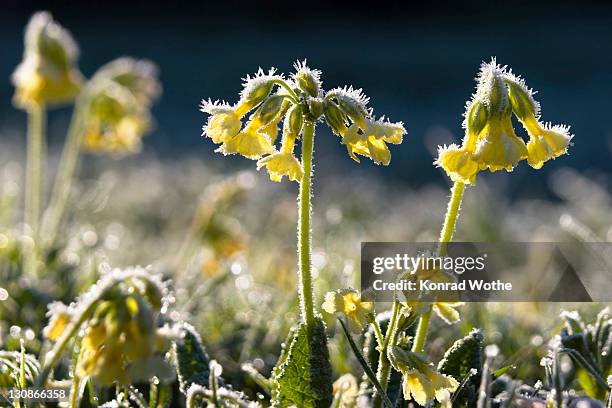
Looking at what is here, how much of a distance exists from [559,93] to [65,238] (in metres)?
7.48

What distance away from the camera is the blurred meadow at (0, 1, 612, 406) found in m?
2.46

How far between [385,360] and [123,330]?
49 cm

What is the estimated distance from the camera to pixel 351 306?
156 centimetres

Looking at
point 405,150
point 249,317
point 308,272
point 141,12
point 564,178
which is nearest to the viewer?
point 308,272

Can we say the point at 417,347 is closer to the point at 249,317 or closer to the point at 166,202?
the point at 249,317

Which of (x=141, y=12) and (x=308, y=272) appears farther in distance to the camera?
(x=141, y=12)

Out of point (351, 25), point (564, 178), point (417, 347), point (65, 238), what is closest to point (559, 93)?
point (564, 178)

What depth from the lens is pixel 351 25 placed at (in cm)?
1384

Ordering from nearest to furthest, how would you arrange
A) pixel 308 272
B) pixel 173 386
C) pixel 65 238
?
pixel 308 272 → pixel 173 386 → pixel 65 238

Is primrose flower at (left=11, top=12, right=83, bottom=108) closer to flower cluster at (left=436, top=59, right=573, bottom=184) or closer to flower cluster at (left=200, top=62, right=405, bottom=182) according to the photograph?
flower cluster at (left=200, top=62, right=405, bottom=182)

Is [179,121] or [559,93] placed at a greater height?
[559,93]

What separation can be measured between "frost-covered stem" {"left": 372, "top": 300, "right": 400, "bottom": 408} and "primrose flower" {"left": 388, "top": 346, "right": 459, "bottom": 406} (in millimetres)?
57

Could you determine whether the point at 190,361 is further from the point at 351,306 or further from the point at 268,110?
the point at 268,110

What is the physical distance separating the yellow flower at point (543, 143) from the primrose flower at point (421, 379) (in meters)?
0.38
